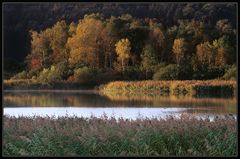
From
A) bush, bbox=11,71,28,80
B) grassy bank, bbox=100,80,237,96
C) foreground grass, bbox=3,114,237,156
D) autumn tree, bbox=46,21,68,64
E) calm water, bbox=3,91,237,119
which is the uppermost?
autumn tree, bbox=46,21,68,64

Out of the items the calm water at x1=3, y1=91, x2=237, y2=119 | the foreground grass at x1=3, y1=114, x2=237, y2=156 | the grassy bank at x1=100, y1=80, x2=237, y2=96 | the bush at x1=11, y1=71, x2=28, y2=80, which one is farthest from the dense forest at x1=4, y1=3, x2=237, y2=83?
the foreground grass at x1=3, y1=114, x2=237, y2=156

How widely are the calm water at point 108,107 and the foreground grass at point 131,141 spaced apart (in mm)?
3204

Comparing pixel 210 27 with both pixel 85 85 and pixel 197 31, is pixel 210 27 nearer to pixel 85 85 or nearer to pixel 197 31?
pixel 197 31

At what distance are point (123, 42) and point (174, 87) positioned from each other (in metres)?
3.05

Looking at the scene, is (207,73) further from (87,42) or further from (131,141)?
(131,141)

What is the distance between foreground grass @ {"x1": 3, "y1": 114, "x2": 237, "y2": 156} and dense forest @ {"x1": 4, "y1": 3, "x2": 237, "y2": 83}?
39.7 ft

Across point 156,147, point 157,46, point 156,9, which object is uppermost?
point 156,9

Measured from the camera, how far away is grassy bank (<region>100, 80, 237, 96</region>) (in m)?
25.7

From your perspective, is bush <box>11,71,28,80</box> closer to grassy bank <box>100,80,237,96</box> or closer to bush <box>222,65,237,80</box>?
grassy bank <box>100,80,237,96</box>

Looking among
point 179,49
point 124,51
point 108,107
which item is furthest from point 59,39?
point 179,49

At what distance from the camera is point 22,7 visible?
30781mm

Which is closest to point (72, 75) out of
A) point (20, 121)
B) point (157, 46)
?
point (157, 46)

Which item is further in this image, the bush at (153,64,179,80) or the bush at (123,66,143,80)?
the bush at (153,64,179,80)

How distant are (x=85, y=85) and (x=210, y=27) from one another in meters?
8.71
